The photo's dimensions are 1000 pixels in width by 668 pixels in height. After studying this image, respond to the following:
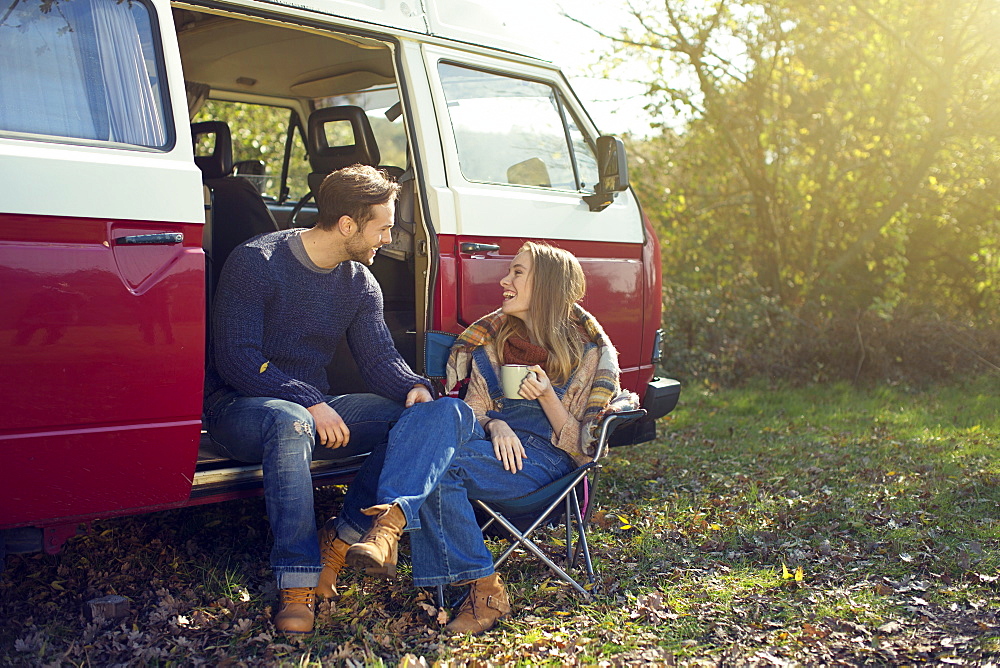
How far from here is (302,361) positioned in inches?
145

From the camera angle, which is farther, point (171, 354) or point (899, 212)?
point (899, 212)

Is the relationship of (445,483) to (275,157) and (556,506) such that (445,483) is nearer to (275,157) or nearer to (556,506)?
(556,506)

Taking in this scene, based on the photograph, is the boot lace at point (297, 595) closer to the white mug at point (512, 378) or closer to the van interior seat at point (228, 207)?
the white mug at point (512, 378)

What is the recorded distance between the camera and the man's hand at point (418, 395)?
368 cm

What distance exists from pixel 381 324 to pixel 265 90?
2347 millimetres

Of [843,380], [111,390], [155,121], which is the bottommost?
[843,380]

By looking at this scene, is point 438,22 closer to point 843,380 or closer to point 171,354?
point 171,354

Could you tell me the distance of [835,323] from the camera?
8773mm

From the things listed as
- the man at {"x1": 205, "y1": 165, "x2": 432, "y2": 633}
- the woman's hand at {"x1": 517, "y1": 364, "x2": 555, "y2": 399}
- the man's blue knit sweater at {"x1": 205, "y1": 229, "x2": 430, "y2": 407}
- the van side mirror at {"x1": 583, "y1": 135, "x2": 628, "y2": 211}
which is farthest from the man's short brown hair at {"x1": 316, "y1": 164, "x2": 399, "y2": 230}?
the van side mirror at {"x1": 583, "y1": 135, "x2": 628, "y2": 211}

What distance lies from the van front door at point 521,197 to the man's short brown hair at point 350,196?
0.45m

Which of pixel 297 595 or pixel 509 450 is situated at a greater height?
pixel 509 450

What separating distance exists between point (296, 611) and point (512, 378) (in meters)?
1.08

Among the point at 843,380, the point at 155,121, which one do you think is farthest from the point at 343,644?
the point at 843,380

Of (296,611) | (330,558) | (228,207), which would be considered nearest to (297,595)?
(296,611)
